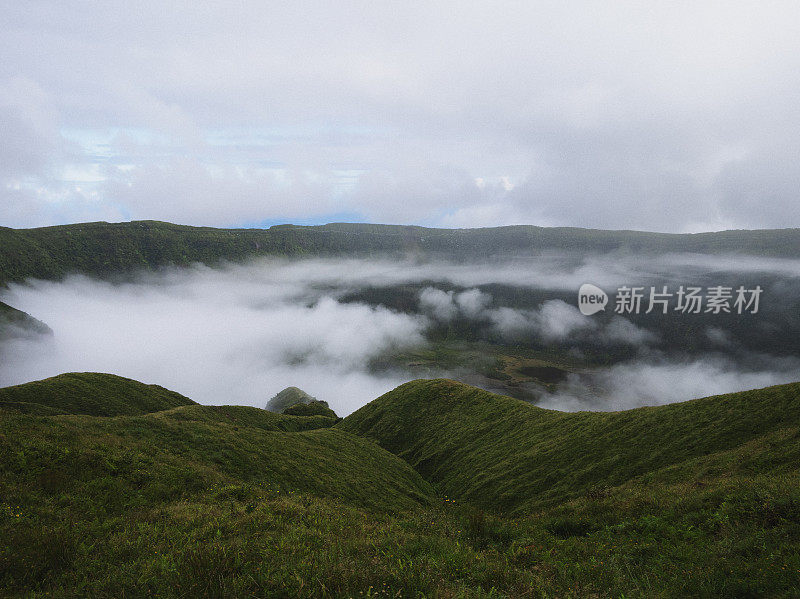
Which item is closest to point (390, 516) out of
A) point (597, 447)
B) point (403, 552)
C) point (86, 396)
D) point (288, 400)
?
point (403, 552)

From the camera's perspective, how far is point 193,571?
7801 millimetres

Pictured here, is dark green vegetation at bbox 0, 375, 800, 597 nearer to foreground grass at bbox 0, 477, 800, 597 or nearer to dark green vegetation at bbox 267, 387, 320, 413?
foreground grass at bbox 0, 477, 800, 597

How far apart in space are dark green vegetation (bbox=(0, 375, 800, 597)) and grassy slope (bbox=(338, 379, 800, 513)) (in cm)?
24

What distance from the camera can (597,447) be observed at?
4238 cm

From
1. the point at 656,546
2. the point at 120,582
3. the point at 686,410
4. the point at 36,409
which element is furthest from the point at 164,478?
the point at 686,410

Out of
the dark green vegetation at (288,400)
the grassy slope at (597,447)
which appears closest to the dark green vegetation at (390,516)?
the grassy slope at (597,447)

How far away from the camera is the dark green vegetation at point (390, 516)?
9109 mm

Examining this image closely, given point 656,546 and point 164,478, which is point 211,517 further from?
point 656,546

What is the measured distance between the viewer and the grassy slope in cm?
3095

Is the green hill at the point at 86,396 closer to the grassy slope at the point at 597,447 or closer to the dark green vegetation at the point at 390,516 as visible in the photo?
the dark green vegetation at the point at 390,516

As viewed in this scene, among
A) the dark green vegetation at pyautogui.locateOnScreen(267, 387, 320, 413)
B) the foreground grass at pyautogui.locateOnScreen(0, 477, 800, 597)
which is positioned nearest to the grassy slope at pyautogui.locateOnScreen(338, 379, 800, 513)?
the foreground grass at pyautogui.locateOnScreen(0, 477, 800, 597)

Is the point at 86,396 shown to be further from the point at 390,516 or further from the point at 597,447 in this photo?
the point at 597,447

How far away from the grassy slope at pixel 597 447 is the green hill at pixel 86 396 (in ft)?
159

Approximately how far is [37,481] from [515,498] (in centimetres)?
3946
